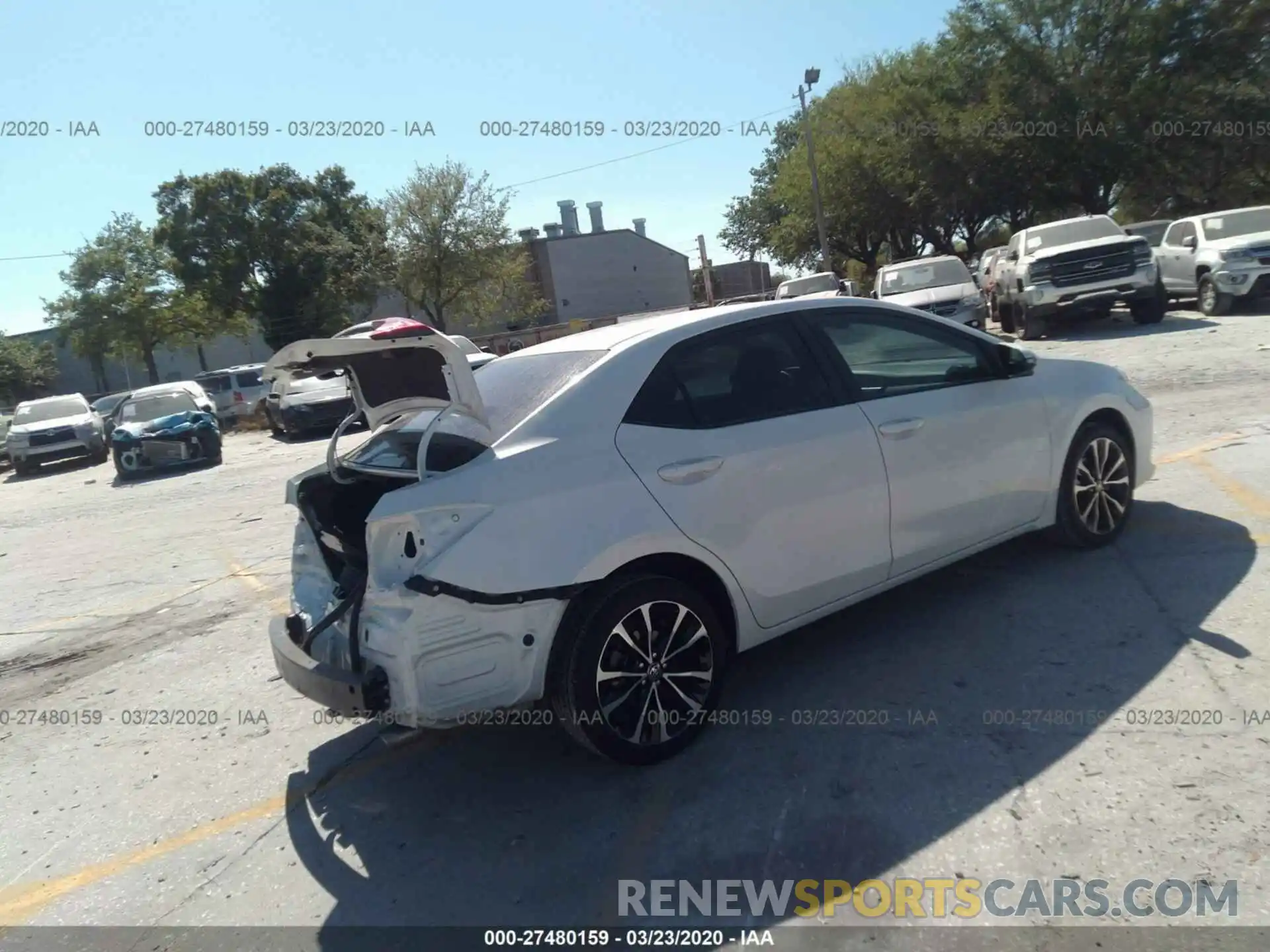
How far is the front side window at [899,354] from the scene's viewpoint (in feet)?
14.6

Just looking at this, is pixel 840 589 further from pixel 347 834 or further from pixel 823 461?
pixel 347 834

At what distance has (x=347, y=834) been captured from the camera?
3650 millimetres

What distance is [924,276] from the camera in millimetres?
19047

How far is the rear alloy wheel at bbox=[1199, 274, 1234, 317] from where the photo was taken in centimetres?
1661

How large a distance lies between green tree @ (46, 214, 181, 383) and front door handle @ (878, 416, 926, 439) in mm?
52319

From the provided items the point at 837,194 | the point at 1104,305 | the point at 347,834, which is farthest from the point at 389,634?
the point at 837,194

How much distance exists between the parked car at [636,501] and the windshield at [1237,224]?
50.0 feet

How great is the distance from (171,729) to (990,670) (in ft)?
12.7

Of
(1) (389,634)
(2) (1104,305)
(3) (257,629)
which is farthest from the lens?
(2) (1104,305)

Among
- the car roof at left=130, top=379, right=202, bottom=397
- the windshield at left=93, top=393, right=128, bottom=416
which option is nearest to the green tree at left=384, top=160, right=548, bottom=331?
the windshield at left=93, top=393, right=128, bottom=416

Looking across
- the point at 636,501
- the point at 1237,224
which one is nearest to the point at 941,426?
the point at 636,501

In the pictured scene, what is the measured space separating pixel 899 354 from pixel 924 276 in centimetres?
1534

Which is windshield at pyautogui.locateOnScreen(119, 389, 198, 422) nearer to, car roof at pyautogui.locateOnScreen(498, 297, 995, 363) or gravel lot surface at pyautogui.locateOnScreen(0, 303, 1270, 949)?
gravel lot surface at pyautogui.locateOnScreen(0, 303, 1270, 949)

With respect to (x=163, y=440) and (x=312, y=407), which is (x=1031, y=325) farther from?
(x=163, y=440)
